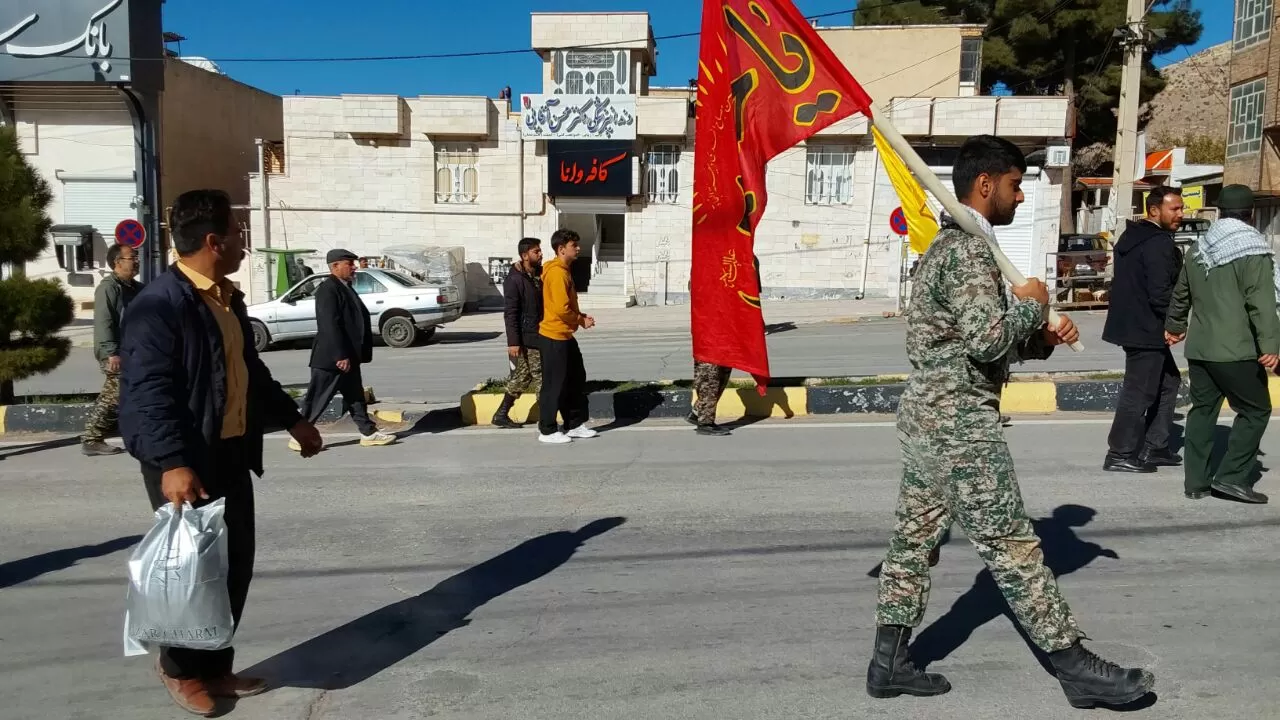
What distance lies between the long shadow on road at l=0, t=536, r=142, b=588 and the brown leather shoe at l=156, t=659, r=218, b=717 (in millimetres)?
2152

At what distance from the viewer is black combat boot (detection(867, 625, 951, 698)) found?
3.67 meters

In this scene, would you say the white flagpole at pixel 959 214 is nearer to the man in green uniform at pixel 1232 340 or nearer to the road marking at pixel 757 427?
the man in green uniform at pixel 1232 340

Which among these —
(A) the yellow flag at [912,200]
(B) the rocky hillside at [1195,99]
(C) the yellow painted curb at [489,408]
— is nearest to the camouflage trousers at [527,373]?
(C) the yellow painted curb at [489,408]

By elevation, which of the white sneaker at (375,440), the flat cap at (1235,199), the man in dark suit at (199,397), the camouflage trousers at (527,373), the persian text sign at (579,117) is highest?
the persian text sign at (579,117)

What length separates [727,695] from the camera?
3.74 m

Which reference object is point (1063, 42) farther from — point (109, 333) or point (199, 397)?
point (199, 397)

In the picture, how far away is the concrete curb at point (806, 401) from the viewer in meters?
9.43

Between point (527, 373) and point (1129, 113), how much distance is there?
20705 mm

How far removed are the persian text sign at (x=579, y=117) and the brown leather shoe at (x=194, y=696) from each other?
24737 millimetres

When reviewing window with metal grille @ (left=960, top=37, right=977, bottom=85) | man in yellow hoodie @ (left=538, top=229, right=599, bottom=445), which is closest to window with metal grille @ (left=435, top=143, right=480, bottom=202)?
window with metal grille @ (left=960, top=37, right=977, bottom=85)

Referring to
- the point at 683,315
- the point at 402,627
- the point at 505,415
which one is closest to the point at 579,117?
the point at 683,315

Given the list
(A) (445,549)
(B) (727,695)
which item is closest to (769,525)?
(A) (445,549)

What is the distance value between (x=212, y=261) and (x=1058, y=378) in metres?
8.35

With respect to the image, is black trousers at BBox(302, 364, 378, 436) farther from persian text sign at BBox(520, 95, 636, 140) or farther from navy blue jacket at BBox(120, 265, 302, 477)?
persian text sign at BBox(520, 95, 636, 140)
